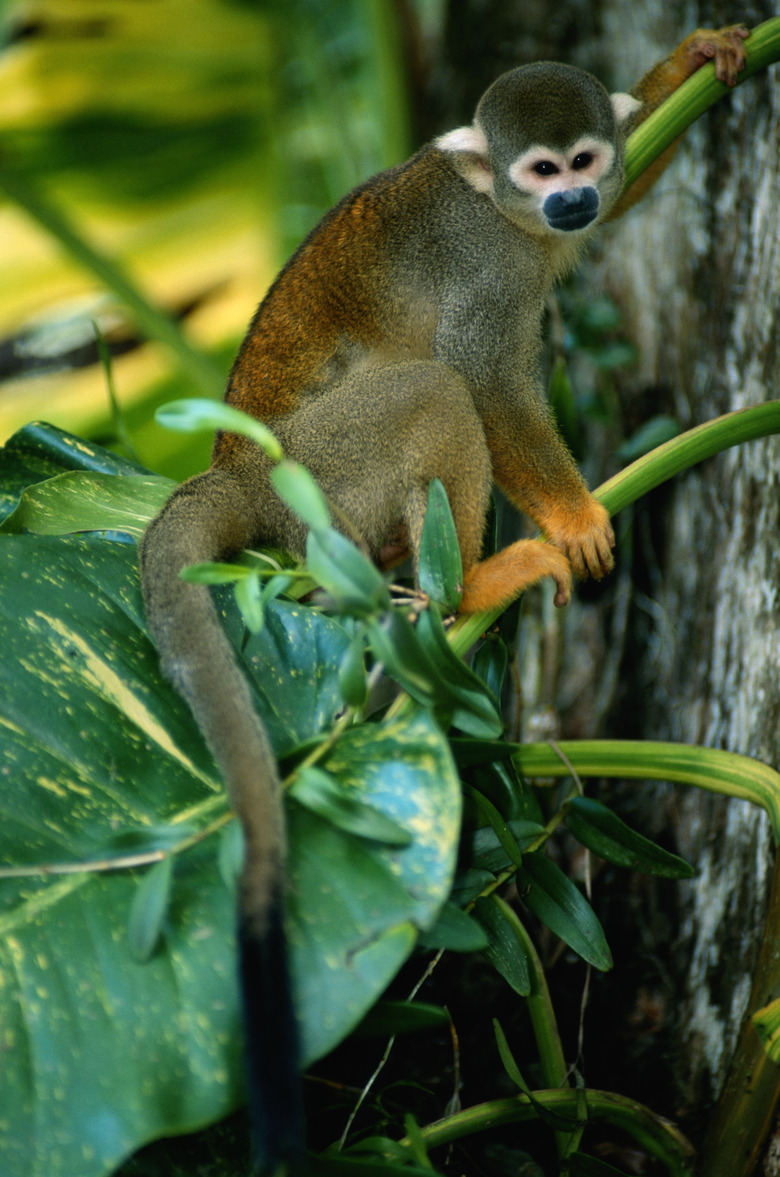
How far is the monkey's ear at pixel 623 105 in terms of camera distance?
1.67 metres

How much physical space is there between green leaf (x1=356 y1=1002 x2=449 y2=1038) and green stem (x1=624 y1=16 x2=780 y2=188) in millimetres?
1398

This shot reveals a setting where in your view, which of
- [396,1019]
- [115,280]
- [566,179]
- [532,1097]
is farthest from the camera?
[115,280]

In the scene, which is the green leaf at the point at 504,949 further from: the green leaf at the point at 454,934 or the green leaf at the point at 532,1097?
the green leaf at the point at 454,934

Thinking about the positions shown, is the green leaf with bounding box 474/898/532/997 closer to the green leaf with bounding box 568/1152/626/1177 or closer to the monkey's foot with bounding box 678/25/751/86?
the green leaf with bounding box 568/1152/626/1177

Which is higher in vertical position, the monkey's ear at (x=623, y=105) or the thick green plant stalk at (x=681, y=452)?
the monkey's ear at (x=623, y=105)

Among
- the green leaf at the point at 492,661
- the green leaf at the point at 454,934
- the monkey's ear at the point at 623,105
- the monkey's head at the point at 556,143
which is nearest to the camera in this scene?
the green leaf at the point at 454,934

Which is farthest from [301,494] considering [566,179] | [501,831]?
[566,179]

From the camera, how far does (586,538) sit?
1530mm

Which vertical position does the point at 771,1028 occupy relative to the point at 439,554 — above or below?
below

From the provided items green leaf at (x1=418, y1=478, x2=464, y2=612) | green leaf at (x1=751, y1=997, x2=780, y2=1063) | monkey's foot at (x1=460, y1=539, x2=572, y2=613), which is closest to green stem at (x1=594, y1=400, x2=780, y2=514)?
monkey's foot at (x1=460, y1=539, x2=572, y2=613)

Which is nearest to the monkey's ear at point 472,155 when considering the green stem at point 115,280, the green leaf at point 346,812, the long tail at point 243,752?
the long tail at point 243,752

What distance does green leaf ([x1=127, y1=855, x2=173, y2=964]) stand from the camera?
827mm

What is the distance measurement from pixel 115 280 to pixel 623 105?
129 cm

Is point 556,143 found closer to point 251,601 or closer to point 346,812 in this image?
point 251,601
